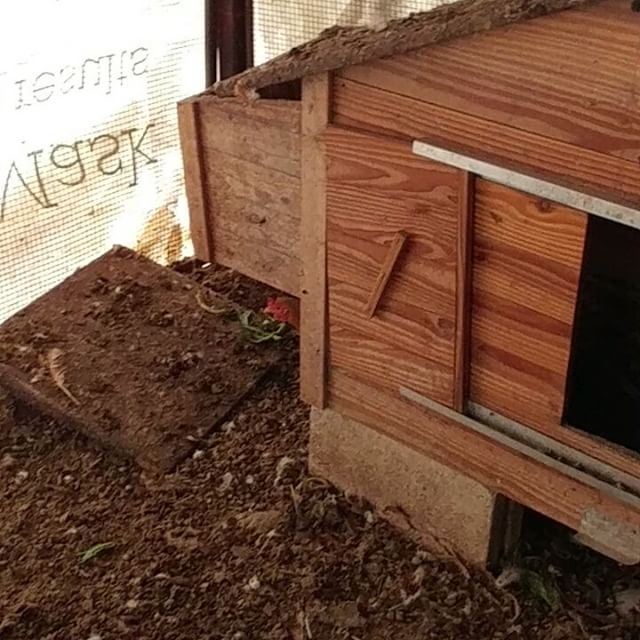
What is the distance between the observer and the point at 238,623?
2043 millimetres

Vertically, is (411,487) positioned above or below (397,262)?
below

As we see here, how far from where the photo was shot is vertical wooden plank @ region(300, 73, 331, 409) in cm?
190

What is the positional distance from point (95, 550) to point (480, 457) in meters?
0.76

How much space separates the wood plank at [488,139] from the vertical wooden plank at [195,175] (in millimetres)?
346

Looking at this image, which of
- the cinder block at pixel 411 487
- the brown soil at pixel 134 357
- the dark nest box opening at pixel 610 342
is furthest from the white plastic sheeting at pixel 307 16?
the cinder block at pixel 411 487

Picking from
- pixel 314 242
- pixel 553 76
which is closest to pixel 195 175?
pixel 314 242

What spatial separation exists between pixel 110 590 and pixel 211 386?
1.94 ft

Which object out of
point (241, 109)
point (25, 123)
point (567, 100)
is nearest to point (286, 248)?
point (241, 109)

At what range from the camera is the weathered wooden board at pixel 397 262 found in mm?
1819

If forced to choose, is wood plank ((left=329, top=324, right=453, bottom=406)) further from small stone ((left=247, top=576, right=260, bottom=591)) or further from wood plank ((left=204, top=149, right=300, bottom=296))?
small stone ((left=247, top=576, right=260, bottom=591))

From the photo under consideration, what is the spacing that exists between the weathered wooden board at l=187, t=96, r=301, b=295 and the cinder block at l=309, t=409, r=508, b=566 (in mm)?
318

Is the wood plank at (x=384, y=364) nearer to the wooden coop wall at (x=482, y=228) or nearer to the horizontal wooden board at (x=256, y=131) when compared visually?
the wooden coop wall at (x=482, y=228)

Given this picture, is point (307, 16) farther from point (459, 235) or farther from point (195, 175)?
point (459, 235)

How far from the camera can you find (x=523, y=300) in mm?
1789
